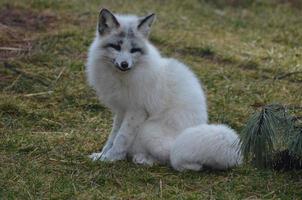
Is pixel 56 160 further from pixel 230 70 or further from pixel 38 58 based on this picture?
pixel 230 70

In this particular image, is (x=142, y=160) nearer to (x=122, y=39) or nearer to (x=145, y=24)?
(x=122, y=39)

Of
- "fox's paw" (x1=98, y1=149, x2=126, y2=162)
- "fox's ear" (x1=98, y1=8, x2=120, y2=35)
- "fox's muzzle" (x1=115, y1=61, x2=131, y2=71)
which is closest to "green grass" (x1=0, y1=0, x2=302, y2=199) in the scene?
"fox's paw" (x1=98, y1=149, x2=126, y2=162)

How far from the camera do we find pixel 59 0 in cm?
1062

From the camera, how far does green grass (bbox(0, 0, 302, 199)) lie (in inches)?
188

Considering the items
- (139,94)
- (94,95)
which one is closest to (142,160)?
(139,94)

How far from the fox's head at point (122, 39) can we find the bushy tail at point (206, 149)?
734 mm

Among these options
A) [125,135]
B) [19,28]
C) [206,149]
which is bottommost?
[19,28]

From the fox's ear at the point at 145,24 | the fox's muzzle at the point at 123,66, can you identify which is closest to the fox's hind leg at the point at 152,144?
the fox's muzzle at the point at 123,66

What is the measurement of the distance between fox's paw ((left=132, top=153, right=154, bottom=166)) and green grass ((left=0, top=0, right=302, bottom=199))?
97mm

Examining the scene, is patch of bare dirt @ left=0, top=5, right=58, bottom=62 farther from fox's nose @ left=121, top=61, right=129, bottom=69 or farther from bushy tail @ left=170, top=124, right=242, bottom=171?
bushy tail @ left=170, top=124, right=242, bottom=171

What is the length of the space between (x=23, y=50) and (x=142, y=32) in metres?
3.21

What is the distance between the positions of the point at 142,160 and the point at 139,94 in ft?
1.70

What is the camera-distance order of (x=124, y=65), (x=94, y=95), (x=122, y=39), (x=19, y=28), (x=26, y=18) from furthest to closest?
(x=26, y=18)
(x=19, y=28)
(x=94, y=95)
(x=122, y=39)
(x=124, y=65)

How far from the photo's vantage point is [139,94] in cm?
539
